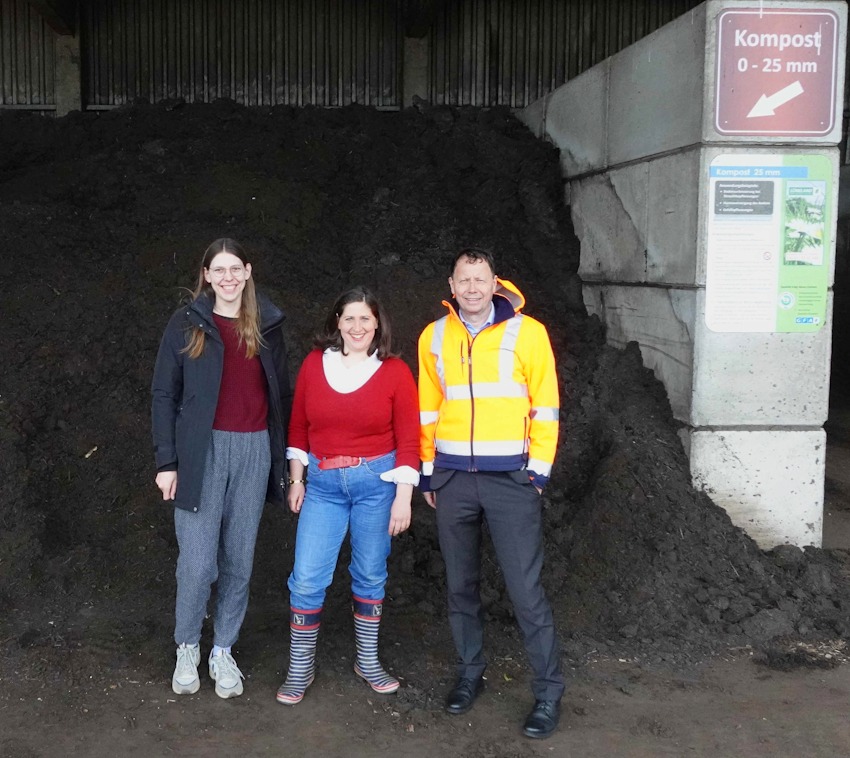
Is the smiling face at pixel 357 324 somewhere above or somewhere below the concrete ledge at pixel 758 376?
above

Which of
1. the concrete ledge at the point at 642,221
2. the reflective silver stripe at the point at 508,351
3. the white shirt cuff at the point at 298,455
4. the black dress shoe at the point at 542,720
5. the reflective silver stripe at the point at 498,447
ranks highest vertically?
the concrete ledge at the point at 642,221

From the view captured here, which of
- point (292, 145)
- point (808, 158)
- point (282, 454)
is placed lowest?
point (282, 454)

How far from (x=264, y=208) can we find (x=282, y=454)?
4305 mm

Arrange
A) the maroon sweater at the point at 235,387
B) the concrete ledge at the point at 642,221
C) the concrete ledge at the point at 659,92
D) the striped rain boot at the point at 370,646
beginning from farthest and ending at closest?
1. the concrete ledge at the point at 642,221
2. the concrete ledge at the point at 659,92
3. the striped rain boot at the point at 370,646
4. the maroon sweater at the point at 235,387

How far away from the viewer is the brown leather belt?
3.73m

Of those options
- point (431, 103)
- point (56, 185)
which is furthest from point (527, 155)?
point (56, 185)

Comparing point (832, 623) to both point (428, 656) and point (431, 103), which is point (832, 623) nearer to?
point (428, 656)

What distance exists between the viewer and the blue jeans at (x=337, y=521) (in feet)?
12.3

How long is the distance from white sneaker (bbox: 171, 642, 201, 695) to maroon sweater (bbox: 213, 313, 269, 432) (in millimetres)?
1034

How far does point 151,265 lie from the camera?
711 centimetres

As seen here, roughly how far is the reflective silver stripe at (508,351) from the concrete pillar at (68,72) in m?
7.81

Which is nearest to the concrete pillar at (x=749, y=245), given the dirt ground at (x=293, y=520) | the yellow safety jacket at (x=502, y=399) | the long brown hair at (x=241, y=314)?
the dirt ground at (x=293, y=520)

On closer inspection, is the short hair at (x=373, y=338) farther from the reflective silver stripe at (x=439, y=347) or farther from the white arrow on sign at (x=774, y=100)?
the white arrow on sign at (x=774, y=100)

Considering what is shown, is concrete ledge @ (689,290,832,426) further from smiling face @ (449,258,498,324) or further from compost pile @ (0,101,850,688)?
smiling face @ (449,258,498,324)
